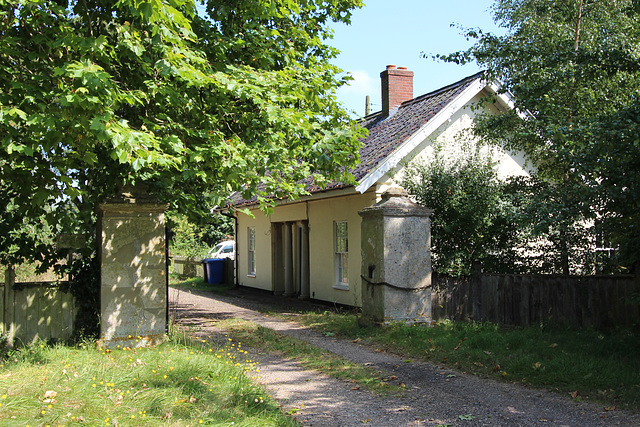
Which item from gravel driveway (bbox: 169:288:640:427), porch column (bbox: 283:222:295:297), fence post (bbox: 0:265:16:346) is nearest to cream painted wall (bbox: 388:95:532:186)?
porch column (bbox: 283:222:295:297)

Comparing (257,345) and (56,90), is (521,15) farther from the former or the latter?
(56,90)

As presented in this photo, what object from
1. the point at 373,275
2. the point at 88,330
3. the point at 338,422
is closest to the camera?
the point at 338,422

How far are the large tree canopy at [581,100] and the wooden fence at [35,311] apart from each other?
765cm

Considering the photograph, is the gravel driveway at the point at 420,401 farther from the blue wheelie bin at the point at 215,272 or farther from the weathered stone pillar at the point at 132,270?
the blue wheelie bin at the point at 215,272

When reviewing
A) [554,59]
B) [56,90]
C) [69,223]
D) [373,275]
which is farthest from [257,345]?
[554,59]

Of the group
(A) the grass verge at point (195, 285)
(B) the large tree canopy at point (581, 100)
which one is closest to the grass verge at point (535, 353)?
(B) the large tree canopy at point (581, 100)

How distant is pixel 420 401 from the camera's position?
6.27m

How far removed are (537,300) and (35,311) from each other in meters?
8.39

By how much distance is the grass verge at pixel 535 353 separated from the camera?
21.6ft

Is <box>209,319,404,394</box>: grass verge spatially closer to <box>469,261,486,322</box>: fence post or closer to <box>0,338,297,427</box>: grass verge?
<box>0,338,297,427</box>: grass verge

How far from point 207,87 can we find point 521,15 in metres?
12.8

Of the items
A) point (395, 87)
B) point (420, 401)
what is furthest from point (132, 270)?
point (395, 87)

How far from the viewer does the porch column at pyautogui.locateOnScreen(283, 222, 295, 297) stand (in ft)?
58.4

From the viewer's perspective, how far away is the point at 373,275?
10.4m
